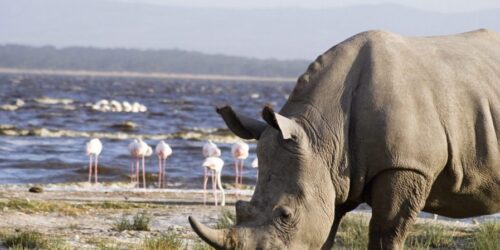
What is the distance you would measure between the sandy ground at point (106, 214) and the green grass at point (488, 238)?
163 cm

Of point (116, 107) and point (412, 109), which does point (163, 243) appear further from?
point (116, 107)

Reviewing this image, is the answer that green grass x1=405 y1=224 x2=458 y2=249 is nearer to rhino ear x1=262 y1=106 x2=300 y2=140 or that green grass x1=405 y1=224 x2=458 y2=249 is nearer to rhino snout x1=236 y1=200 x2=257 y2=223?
rhino ear x1=262 y1=106 x2=300 y2=140

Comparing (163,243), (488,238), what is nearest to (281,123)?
(163,243)

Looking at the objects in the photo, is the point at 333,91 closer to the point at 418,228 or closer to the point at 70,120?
the point at 418,228

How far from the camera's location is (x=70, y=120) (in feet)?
134

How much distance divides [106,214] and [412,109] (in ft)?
24.9

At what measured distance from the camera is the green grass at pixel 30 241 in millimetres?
10438

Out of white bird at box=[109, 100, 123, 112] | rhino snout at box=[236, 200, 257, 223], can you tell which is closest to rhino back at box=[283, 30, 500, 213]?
rhino snout at box=[236, 200, 257, 223]

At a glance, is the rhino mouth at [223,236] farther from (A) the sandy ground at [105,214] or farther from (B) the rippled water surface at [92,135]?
(B) the rippled water surface at [92,135]

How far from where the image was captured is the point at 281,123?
7.13 metres

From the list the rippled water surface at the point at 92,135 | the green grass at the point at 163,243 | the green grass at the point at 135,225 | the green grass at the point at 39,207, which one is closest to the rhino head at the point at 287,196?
the green grass at the point at 163,243

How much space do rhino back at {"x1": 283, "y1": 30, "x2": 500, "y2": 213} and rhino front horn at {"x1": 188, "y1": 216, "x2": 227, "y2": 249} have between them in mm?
1052

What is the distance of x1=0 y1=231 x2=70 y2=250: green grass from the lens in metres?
10.4

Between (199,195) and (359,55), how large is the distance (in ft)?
36.1
